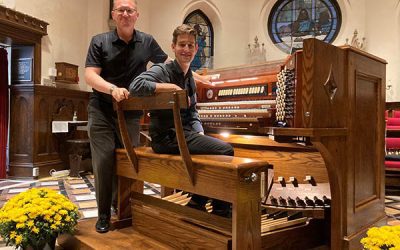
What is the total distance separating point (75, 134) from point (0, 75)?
1.64 meters

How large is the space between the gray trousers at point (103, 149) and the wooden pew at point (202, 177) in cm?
18

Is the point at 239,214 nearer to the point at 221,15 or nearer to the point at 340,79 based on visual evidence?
the point at 340,79

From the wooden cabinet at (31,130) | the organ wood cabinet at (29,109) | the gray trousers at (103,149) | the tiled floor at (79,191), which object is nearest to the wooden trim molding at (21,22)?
the organ wood cabinet at (29,109)

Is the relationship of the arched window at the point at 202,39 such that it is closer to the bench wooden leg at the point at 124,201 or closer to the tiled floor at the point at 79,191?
the tiled floor at the point at 79,191

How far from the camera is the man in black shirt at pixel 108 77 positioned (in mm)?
2520

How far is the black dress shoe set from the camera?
8.19 ft

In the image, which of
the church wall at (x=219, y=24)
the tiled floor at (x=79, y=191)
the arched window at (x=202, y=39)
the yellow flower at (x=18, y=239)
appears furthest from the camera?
the arched window at (x=202, y=39)

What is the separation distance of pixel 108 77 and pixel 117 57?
0.52 feet

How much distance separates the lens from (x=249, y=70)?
3.56 meters

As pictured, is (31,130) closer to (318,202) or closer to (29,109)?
(29,109)

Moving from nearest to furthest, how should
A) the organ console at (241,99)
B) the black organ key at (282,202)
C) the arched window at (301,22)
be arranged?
the black organ key at (282,202) < the organ console at (241,99) < the arched window at (301,22)

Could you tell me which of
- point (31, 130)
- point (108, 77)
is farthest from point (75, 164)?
point (108, 77)

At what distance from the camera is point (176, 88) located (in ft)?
6.61

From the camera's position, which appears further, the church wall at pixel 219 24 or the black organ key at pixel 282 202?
the church wall at pixel 219 24
